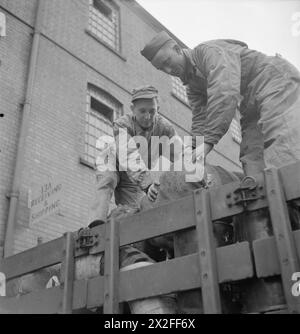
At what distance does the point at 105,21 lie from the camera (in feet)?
34.4

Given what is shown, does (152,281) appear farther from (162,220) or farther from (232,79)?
(232,79)

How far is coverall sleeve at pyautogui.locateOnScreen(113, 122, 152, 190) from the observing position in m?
3.45

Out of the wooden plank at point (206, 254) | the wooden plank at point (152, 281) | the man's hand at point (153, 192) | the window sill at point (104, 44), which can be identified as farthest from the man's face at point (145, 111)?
the window sill at point (104, 44)

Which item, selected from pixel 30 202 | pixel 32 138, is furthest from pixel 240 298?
pixel 32 138

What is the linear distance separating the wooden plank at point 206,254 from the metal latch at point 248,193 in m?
0.16

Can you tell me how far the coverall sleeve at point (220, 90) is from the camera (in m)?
3.04

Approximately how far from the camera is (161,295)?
2.17 m

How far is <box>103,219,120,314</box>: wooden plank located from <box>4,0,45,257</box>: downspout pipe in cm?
→ 388

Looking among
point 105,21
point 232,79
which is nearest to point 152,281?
point 232,79

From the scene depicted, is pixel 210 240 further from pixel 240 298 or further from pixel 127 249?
pixel 127 249

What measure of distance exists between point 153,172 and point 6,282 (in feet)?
4.40

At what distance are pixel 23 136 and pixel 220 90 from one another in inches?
179

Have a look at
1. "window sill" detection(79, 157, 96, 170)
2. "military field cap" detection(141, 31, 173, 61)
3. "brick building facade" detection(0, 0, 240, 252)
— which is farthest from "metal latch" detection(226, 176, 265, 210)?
"window sill" detection(79, 157, 96, 170)

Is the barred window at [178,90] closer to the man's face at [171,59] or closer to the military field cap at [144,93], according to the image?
the military field cap at [144,93]
